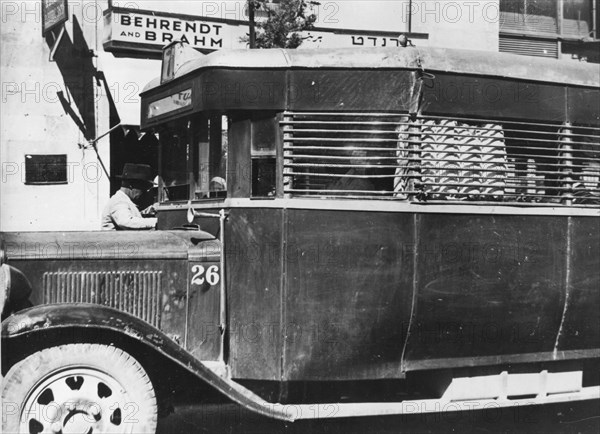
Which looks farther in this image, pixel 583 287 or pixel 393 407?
pixel 583 287

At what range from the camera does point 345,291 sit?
4.70m

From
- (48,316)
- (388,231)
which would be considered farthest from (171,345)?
(388,231)

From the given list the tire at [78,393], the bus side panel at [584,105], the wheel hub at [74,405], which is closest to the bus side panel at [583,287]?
the bus side panel at [584,105]

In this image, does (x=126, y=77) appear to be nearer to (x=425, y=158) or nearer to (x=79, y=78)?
(x=79, y=78)

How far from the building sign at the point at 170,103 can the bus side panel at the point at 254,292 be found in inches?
36.5

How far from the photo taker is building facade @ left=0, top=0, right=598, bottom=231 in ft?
39.2

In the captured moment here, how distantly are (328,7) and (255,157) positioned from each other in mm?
9288

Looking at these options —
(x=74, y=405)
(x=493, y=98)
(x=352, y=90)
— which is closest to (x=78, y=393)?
(x=74, y=405)

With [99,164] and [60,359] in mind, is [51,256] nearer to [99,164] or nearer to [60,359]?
[60,359]

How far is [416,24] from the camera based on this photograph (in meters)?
14.1

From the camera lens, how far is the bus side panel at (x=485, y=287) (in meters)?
4.85

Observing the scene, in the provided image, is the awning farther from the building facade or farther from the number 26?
the number 26

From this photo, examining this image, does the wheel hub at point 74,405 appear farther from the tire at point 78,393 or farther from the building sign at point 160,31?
the building sign at point 160,31

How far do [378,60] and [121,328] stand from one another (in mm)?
2280
